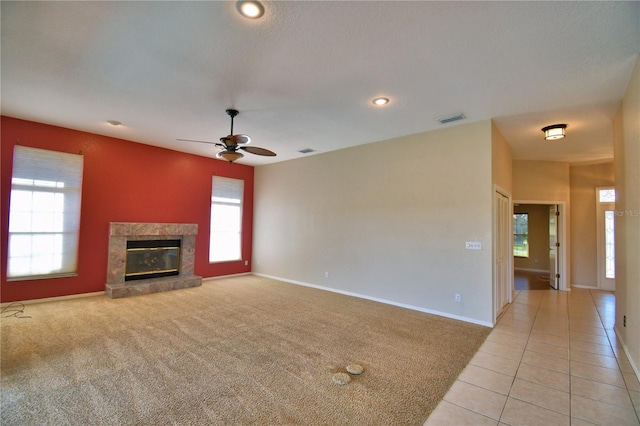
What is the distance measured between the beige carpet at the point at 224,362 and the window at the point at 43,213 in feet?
2.27

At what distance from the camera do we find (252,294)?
559cm

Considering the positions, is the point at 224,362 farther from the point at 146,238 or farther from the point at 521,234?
the point at 521,234

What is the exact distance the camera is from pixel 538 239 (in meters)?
9.23

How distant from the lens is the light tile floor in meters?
2.14

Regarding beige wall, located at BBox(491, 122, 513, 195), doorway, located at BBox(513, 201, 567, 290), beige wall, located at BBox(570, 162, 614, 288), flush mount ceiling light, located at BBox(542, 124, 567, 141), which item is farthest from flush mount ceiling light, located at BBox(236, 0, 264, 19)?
doorway, located at BBox(513, 201, 567, 290)

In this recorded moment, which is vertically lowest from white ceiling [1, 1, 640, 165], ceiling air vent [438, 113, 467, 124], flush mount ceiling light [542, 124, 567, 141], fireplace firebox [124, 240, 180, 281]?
fireplace firebox [124, 240, 180, 281]

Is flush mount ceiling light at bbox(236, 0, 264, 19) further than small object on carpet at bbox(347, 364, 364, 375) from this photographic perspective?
No

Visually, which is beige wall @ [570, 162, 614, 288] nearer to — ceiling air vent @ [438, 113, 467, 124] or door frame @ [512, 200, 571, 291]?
door frame @ [512, 200, 571, 291]

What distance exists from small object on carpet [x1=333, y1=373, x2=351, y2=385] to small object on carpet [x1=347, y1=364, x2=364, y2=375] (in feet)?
0.28

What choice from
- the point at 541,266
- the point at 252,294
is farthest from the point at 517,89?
the point at 541,266

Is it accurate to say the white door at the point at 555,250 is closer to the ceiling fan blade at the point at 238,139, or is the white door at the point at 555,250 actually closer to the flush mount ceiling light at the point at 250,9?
the ceiling fan blade at the point at 238,139

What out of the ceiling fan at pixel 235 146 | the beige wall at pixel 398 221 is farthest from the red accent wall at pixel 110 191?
the ceiling fan at pixel 235 146

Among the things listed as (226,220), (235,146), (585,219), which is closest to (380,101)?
(235,146)

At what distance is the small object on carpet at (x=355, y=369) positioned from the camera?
8.76ft
